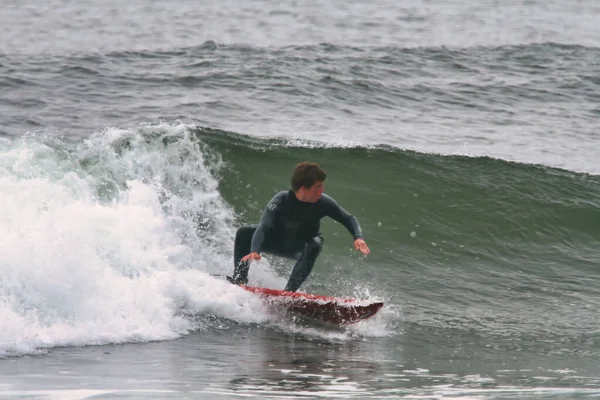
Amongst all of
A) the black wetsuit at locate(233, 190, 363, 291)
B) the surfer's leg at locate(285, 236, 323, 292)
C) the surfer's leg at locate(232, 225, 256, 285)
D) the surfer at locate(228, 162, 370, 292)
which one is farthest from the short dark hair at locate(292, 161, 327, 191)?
the surfer's leg at locate(232, 225, 256, 285)

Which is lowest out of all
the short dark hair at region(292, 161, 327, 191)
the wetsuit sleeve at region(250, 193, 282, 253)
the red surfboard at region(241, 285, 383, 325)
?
the red surfboard at region(241, 285, 383, 325)

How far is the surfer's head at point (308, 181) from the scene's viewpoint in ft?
27.5

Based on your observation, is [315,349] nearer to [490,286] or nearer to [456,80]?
[490,286]

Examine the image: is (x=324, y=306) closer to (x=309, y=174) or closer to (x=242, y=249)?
(x=242, y=249)

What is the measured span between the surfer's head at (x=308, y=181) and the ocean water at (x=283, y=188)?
3.88 ft

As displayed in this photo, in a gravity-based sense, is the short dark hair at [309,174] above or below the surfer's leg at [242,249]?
above

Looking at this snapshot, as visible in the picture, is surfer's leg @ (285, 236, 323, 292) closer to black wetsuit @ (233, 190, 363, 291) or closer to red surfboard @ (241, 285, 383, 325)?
black wetsuit @ (233, 190, 363, 291)

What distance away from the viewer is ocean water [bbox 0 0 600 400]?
23.4 feet

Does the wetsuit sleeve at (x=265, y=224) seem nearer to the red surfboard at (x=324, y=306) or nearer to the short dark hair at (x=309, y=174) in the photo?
the short dark hair at (x=309, y=174)

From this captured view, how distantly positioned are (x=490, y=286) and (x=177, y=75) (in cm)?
1183

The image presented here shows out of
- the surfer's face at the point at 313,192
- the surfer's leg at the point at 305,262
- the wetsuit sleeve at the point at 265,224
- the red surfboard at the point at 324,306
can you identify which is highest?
the surfer's face at the point at 313,192

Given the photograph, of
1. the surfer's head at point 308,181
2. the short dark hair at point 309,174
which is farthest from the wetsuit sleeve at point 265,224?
the short dark hair at point 309,174

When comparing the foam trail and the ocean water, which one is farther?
the foam trail

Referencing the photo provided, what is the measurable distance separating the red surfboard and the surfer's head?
928 millimetres
